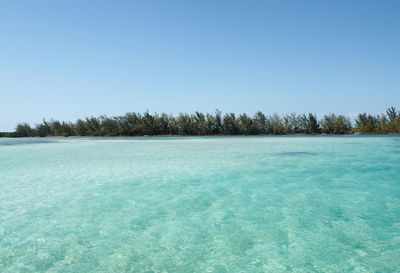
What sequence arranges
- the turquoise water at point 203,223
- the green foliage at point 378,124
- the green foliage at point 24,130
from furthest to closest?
the green foliage at point 24,130
the green foliage at point 378,124
the turquoise water at point 203,223

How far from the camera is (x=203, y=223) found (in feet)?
15.9

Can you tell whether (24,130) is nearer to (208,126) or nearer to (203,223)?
(208,126)

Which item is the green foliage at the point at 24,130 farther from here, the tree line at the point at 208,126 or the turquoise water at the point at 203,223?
the turquoise water at the point at 203,223

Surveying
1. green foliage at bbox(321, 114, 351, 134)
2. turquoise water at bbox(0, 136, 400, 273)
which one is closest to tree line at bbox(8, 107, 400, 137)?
green foliage at bbox(321, 114, 351, 134)

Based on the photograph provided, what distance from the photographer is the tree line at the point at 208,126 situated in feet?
129

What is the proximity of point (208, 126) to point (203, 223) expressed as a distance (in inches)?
1626

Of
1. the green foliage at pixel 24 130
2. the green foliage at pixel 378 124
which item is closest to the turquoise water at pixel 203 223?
the green foliage at pixel 378 124

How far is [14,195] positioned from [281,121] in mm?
38512

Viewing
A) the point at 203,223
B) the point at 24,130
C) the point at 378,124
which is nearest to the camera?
the point at 203,223

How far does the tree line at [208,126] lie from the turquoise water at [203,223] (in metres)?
33.1

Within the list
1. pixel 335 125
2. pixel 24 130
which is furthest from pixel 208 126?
pixel 24 130

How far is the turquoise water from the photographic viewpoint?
345 cm

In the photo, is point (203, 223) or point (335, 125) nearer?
point (203, 223)

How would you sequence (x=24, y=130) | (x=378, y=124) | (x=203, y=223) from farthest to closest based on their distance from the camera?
(x=24, y=130) → (x=378, y=124) → (x=203, y=223)
